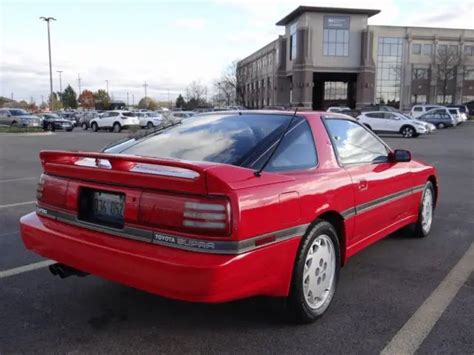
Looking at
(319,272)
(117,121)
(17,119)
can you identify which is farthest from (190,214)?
(17,119)

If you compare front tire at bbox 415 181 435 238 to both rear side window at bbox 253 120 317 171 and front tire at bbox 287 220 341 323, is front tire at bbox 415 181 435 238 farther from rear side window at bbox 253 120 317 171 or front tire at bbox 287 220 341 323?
rear side window at bbox 253 120 317 171

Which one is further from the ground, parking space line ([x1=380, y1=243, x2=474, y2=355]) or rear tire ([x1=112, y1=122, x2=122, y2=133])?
rear tire ([x1=112, y1=122, x2=122, y2=133])

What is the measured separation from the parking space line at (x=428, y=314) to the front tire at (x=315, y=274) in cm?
57

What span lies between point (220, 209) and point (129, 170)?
0.71 metres

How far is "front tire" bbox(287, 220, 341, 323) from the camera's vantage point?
10.6 ft

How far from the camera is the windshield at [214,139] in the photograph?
11.5 ft

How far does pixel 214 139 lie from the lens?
3770mm

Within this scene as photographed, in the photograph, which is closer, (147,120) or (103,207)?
(103,207)

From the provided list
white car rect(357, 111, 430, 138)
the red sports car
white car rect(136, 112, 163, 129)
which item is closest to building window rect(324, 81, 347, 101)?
white car rect(136, 112, 163, 129)

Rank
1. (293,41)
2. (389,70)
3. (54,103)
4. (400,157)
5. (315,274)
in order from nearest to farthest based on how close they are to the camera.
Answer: (315,274) < (400,157) < (293,41) < (389,70) < (54,103)

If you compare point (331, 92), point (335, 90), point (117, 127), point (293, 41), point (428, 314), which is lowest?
point (428, 314)

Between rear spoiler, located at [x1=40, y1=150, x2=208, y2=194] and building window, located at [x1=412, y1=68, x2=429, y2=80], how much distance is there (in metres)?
82.2

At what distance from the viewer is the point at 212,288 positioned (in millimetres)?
2715

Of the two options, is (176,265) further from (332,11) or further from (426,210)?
(332,11)
